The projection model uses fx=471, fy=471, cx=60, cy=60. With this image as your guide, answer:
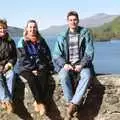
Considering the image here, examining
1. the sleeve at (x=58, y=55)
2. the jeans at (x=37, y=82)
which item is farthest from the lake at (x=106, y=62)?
the jeans at (x=37, y=82)

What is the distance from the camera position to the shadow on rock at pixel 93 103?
8.23 meters

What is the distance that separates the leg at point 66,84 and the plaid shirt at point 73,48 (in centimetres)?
32

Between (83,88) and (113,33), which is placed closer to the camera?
(83,88)

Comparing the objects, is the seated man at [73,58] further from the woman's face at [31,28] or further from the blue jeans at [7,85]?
the blue jeans at [7,85]

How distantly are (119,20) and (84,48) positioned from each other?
17088 centimetres

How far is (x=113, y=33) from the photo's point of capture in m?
157

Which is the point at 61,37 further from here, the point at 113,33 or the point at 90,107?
the point at 113,33

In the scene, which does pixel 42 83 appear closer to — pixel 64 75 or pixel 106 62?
pixel 64 75

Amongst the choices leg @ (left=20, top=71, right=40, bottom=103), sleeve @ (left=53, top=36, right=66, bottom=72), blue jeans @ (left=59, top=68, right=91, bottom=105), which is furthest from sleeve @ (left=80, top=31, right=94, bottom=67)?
leg @ (left=20, top=71, right=40, bottom=103)

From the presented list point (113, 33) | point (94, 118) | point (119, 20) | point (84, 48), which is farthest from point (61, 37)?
point (119, 20)

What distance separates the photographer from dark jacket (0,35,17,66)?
8.31m

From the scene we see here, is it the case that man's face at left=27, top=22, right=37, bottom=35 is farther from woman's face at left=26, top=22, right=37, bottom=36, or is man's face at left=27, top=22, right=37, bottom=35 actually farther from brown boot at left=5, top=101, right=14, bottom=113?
brown boot at left=5, top=101, right=14, bottom=113

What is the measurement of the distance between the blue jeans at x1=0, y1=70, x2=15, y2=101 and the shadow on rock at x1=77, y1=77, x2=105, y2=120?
1276 millimetres

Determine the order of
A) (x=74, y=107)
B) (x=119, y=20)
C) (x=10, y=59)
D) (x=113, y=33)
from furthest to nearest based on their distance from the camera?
(x=119, y=20), (x=113, y=33), (x=10, y=59), (x=74, y=107)
